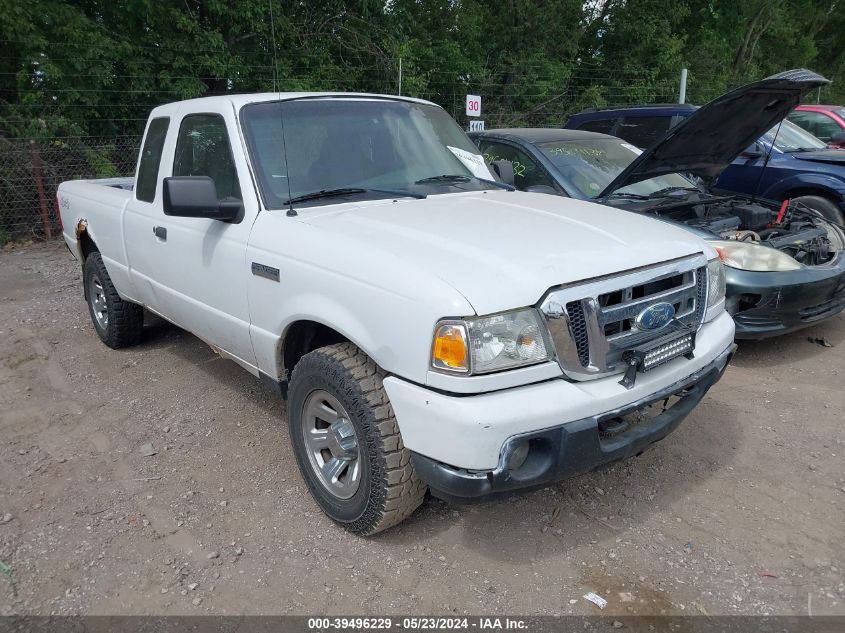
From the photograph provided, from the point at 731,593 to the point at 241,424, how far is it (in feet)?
9.43

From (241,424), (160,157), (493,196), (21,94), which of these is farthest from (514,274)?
(21,94)

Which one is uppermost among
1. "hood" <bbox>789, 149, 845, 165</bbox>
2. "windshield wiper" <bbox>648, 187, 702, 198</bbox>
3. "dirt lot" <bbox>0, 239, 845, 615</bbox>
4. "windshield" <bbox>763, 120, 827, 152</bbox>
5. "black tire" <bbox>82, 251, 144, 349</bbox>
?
"windshield" <bbox>763, 120, 827, 152</bbox>

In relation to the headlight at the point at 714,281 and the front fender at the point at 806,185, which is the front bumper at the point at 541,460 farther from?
the front fender at the point at 806,185

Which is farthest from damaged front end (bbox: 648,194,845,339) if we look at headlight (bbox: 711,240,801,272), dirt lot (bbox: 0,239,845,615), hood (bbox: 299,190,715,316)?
hood (bbox: 299,190,715,316)

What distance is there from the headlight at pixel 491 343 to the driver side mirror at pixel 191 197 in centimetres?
149

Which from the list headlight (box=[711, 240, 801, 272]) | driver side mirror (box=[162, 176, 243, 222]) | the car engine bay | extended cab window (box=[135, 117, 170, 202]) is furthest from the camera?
the car engine bay

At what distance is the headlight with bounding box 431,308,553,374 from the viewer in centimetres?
233

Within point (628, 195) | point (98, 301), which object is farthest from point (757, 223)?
point (98, 301)

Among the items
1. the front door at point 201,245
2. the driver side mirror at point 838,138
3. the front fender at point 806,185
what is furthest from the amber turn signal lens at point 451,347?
the driver side mirror at point 838,138

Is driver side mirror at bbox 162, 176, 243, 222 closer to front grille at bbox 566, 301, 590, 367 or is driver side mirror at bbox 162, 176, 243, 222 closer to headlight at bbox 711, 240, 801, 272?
front grille at bbox 566, 301, 590, 367

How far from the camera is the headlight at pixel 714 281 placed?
3145mm

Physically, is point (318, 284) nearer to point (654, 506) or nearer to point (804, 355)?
point (654, 506)

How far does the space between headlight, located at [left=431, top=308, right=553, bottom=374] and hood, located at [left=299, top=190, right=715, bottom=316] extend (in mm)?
60

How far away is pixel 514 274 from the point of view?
8.07 feet
